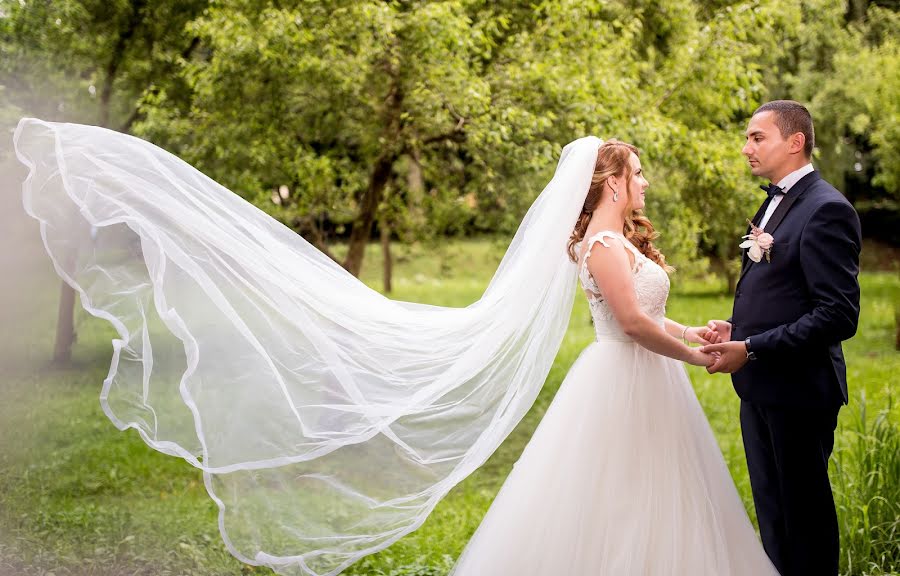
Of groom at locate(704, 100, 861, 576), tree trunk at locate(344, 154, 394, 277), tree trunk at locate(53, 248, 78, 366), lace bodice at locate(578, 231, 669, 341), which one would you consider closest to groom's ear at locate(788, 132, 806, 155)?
groom at locate(704, 100, 861, 576)

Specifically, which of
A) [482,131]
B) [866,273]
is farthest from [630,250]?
[866,273]

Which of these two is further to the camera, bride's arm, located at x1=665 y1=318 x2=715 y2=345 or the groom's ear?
bride's arm, located at x1=665 y1=318 x2=715 y2=345

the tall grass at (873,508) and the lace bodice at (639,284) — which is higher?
the lace bodice at (639,284)

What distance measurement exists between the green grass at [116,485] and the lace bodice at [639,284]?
196 cm

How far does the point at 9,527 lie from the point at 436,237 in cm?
642

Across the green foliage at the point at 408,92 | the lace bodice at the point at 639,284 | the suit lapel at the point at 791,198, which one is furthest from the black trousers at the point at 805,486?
the green foliage at the point at 408,92

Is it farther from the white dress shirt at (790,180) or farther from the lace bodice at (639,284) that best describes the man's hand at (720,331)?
the white dress shirt at (790,180)

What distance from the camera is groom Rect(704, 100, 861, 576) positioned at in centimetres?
346

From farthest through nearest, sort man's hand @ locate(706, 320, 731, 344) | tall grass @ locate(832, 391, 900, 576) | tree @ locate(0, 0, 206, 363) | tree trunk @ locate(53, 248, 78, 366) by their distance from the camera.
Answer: tree @ locate(0, 0, 206, 363) < tree trunk @ locate(53, 248, 78, 366) < tall grass @ locate(832, 391, 900, 576) < man's hand @ locate(706, 320, 731, 344)

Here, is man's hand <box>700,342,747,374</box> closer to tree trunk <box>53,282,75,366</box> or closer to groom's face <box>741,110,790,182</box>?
groom's face <box>741,110,790,182</box>

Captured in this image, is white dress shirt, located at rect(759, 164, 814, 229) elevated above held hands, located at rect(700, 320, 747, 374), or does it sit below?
above

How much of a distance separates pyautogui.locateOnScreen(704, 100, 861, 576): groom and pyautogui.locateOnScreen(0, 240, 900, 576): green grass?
137cm

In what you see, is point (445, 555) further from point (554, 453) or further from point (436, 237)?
point (436, 237)

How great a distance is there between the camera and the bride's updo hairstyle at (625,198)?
148 inches
